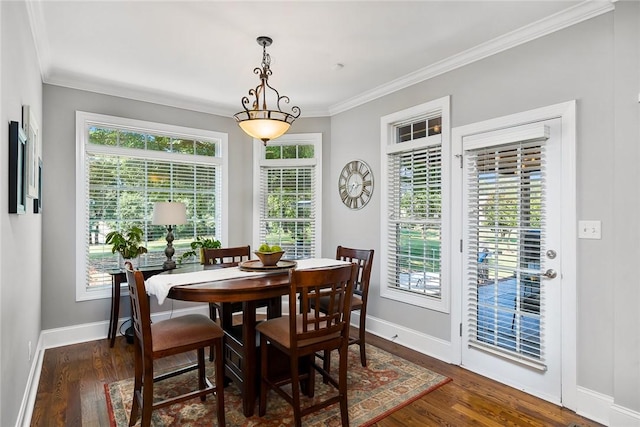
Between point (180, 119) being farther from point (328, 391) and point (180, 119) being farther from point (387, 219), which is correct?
point (328, 391)

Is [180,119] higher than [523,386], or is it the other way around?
[180,119]

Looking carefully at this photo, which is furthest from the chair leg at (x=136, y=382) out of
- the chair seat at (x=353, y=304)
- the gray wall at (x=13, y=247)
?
the chair seat at (x=353, y=304)

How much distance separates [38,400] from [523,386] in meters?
3.60

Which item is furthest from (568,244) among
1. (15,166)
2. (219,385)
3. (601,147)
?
(15,166)

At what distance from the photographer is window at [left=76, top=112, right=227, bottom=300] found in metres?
3.85

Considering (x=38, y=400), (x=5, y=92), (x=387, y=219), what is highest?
(x=5, y=92)

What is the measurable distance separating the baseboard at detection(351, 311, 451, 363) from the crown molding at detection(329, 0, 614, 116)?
255 cm

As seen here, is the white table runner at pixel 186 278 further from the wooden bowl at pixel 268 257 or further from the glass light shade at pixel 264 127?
the glass light shade at pixel 264 127

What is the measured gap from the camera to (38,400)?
2561 millimetres

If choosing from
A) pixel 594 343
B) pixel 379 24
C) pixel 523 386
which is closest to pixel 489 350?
pixel 523 386

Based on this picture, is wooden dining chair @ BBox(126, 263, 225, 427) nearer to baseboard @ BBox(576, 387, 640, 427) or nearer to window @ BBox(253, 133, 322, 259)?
baseboard @ BBox(576, 387, 640, 427)

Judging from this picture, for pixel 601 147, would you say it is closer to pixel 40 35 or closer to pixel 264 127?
pixel 264 127

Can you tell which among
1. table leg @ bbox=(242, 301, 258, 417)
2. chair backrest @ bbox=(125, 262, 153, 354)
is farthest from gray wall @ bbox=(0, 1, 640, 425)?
table leg @ bbox=(242, 301, 258, 417)

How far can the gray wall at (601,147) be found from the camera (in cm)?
220
